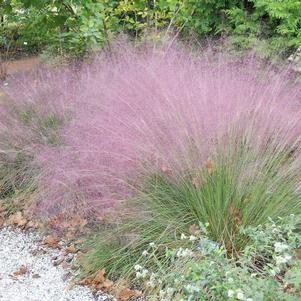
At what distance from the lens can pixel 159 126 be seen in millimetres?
2855

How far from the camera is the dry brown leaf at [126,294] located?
265 cm

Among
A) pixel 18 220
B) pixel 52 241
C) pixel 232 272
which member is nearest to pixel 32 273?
pixel 52 241

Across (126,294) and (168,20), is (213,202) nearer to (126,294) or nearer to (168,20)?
(126,294)

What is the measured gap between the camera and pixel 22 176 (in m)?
3.62

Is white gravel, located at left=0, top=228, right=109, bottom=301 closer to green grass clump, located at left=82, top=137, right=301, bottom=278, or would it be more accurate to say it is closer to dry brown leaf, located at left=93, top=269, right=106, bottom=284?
dry brown leaf, located at left=93, top=269, right=106, bottom=284

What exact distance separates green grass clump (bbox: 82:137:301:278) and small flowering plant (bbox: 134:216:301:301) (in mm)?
76

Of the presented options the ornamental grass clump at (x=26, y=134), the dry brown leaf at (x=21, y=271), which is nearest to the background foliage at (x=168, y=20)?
the ornamental grass clump at (x=26, y=134)

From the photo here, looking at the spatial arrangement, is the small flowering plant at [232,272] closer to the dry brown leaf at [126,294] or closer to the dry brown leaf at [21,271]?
the dry brown leaf at [126,294]

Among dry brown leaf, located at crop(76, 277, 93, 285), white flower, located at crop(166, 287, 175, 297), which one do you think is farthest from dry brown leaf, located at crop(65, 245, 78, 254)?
white flower, located at crop(166, 287, 175, 297)

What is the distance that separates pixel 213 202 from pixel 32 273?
1.15 metres

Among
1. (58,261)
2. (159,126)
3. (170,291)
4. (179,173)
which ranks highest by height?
(159,126)

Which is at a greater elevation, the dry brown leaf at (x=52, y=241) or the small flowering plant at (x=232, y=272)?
the small flowering plant at (x=232, y=272)

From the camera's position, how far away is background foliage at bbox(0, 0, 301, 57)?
4.58 meters

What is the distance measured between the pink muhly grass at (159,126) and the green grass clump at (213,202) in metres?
0.06
